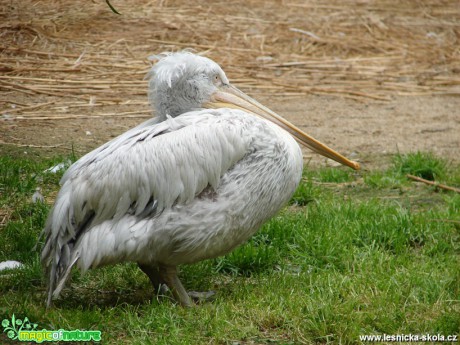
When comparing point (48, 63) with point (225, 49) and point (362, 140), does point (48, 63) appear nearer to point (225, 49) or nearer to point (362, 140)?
point (225, 49)

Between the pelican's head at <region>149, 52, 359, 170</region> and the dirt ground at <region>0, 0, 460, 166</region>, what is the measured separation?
85.7 inches

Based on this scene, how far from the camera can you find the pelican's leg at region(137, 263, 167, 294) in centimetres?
433

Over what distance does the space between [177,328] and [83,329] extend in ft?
1.44

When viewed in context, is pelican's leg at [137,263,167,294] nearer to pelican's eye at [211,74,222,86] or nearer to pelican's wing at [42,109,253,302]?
pelican's wing at [42,109,253,302]

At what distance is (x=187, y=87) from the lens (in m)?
4.59

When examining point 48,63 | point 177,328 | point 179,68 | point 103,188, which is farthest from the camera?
point 48,63

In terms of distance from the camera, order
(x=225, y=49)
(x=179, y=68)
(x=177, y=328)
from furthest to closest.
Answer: (x=225, y=49), (x=179, y=68), (x=177, y=328)

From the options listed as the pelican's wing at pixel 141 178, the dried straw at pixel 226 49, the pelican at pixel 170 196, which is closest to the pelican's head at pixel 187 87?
the pelican at pixel 170 196

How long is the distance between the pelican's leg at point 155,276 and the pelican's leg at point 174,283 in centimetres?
6

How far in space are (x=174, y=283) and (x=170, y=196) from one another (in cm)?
50

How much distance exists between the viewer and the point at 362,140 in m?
7.23

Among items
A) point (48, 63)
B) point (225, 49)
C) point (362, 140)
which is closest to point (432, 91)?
point (362, 140)

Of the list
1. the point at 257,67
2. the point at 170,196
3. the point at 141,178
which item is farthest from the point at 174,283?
the point at 257,67

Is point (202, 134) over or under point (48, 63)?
over
